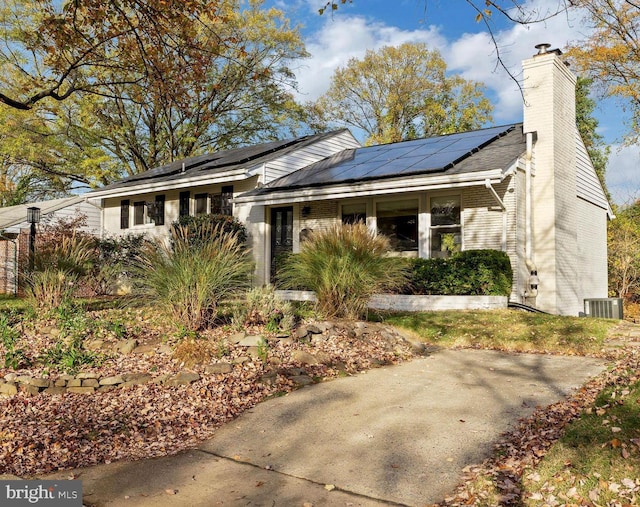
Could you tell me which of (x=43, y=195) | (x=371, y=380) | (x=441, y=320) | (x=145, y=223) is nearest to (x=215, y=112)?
(x=145, y=223)

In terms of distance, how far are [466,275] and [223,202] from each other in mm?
8141

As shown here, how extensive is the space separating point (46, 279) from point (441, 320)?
685cm

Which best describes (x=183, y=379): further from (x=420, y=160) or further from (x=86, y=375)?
(x=420, y=160)


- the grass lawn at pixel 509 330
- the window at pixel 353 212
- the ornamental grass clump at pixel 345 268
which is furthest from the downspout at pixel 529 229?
the ornamental grass clump at pixel 345 268

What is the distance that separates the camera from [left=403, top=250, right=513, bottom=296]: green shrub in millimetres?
10734

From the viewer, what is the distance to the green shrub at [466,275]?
10734mm

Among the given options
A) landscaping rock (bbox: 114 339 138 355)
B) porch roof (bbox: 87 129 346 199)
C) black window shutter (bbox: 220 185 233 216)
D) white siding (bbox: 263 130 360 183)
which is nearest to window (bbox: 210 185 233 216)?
black window shutter (bbox: 220 185 233 216)

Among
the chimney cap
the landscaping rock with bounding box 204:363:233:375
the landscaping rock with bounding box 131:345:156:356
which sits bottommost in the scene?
the landscaping rock with bounding box 204:363:233:375

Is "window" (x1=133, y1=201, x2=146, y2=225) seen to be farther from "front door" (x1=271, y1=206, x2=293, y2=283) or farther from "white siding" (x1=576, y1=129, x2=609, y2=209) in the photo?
"white siding" (x1=576, y1=129, x2=609, y2=209)

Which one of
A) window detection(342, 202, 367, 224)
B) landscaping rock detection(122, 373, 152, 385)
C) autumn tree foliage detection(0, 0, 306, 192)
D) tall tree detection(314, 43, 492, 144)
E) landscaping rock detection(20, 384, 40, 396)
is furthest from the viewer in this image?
tall tree detection(314, 43, 492, 144)
